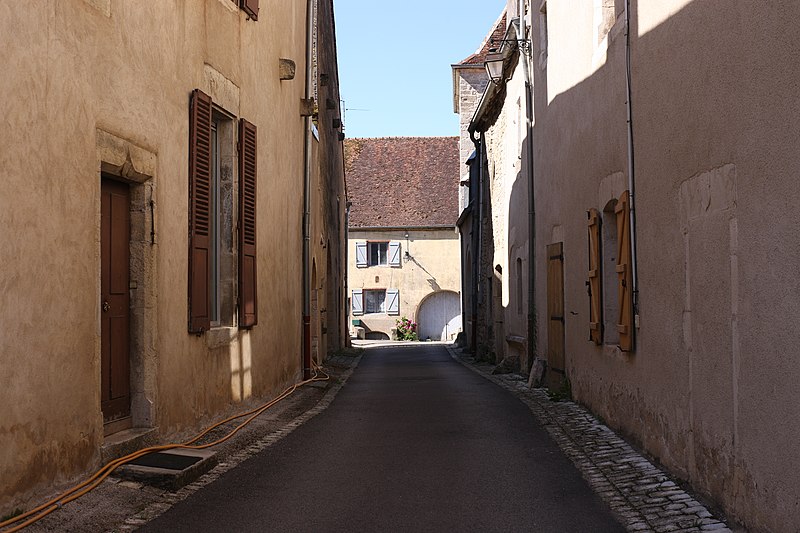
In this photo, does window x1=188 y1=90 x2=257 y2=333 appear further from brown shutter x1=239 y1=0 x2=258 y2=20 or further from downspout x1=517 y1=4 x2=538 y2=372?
downspout x1=517 y1=4 x2=538 y2=372

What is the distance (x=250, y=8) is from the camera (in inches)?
429

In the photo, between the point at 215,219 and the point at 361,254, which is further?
the point at 361,254

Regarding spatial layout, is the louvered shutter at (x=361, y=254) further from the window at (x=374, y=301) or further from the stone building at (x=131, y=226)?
the stone building at (x=131, y=226)

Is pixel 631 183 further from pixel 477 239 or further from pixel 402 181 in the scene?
pixel 402 181

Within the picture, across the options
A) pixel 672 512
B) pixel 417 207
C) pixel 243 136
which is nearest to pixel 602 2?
pixel 243 136

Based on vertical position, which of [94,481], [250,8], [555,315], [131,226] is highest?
[250,8]

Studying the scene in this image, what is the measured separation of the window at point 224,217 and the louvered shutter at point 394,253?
32.9 metres

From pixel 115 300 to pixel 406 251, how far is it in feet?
121

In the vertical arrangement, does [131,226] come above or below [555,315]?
above

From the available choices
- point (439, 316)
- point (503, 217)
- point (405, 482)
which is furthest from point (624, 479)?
point (439, 316)

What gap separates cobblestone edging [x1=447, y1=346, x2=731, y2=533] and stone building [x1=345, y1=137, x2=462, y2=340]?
108 feet

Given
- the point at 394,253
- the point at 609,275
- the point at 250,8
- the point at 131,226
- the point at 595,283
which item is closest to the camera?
the point at 131,226

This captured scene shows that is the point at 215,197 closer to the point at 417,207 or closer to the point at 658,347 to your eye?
the point at 658,347

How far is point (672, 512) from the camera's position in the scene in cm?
582
